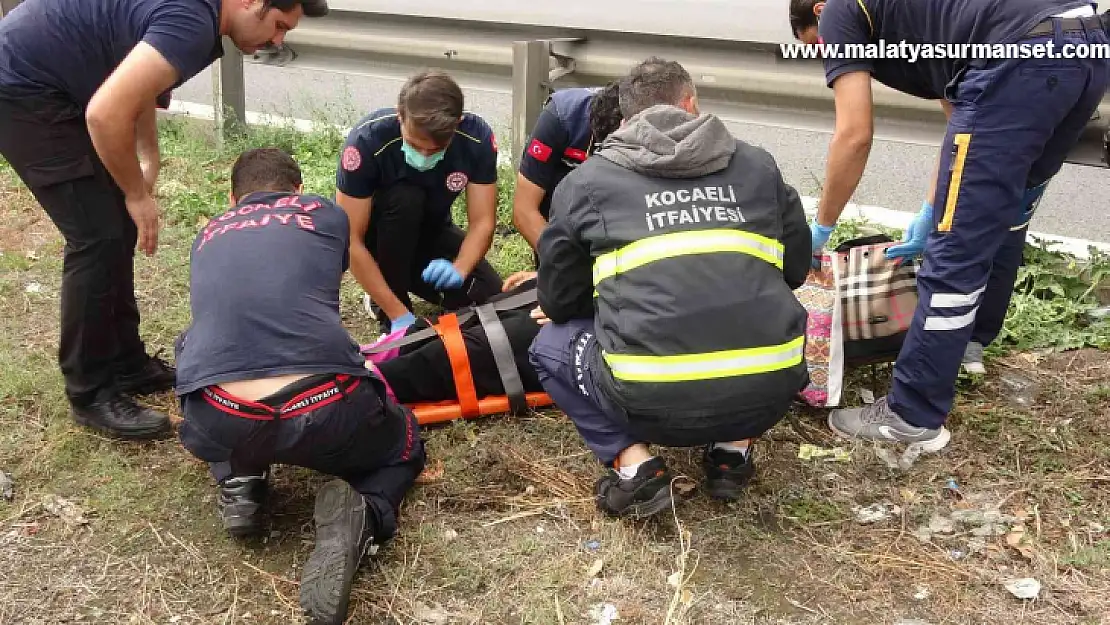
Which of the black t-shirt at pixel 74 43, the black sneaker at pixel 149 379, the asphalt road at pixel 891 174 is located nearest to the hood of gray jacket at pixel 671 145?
the black t-shirt at pixel 74 43

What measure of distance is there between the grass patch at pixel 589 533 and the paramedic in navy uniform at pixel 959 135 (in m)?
0.29

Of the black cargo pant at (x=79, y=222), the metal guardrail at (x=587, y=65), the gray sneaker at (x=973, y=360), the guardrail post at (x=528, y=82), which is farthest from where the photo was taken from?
the guardrail post at (x=528, y=82)

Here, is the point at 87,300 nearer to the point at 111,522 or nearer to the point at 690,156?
the point at 111,522

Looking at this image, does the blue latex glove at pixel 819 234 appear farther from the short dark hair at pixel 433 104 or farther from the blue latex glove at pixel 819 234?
the short dark hair at pixel 433 104

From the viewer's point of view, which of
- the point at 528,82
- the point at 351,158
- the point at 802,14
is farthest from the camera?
the point at 528,82

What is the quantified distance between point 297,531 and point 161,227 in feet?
9.07

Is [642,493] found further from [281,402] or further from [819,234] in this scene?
[819,234]

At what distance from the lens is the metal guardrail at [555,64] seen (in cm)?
415

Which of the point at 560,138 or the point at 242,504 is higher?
the point at 560,138

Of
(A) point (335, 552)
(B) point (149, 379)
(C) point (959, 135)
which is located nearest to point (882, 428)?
(C) point (959, 135)

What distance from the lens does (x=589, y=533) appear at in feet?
8.48

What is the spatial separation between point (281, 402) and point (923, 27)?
89.3 inches

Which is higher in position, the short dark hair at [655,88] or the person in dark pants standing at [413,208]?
the short dark hair at [655,88]

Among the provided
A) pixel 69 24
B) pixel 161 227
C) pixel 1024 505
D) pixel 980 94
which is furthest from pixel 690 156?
pixel 161 227
